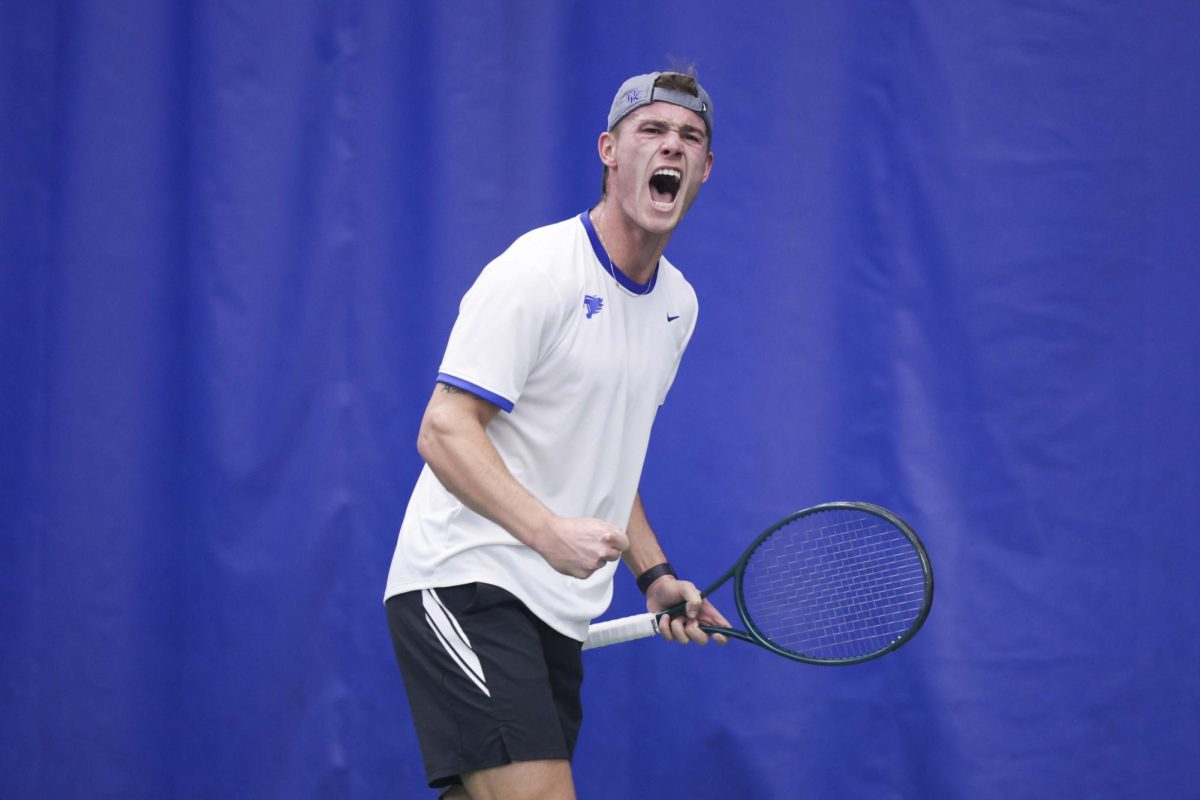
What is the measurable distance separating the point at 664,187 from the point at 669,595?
2.58 ft

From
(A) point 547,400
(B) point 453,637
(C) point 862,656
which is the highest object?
(A) point 547,400

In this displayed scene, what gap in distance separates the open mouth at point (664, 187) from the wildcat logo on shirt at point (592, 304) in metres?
0.21

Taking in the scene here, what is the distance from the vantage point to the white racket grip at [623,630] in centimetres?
247

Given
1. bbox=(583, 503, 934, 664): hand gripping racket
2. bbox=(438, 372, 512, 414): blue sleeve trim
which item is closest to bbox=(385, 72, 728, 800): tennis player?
bbox=(438, 372, 512, 414): blue sleeve trim

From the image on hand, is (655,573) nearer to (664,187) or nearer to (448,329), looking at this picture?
(664,187)

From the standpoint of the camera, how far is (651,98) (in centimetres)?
243

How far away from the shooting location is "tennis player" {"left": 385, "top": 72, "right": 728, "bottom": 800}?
6.92 ft

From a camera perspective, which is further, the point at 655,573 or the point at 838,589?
the point at 838,589

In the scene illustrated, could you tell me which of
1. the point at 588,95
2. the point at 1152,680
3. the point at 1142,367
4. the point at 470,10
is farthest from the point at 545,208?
the point at 1152,680

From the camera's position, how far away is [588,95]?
3.54 metres

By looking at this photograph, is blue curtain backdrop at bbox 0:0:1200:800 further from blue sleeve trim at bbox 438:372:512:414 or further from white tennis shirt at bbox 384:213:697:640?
blue sleeve trim at bbox 438:372:512:414

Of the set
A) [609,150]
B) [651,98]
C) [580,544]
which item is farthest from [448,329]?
[580,544]

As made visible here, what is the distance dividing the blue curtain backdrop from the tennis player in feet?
3.40

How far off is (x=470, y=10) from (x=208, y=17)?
2.33ft
